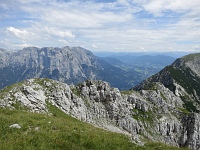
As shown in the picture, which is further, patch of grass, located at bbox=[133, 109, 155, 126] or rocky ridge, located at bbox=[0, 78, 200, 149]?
patch of grass, located at bbox=[133, 109, 155, 126]

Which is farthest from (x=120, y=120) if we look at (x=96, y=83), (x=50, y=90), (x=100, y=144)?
(x=100, y=144)

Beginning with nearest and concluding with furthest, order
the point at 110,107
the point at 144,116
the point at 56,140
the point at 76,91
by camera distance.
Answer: the point at 56,140, the point at 76,91, the point at 110,107, the point at 144,116

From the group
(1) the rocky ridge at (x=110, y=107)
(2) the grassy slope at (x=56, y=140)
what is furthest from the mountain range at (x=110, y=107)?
(2) the grassy slope at (x=56, y=140)

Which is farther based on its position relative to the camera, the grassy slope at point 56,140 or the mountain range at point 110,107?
the mountain range at point 110,107

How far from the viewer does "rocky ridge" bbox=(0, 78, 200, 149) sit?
52.9 meters

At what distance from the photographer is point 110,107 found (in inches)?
3310

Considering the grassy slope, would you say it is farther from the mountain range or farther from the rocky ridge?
the rocky ridge

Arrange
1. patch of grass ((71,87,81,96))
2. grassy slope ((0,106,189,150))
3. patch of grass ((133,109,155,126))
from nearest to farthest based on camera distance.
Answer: grassy slope ((0,106,189,150))
patch of grass ((71,87,81,96))
patch of grass ((133,109,155,126))

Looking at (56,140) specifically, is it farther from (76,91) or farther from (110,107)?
(110,107)

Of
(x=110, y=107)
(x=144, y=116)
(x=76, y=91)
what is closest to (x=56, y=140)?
(x=76, y=91)

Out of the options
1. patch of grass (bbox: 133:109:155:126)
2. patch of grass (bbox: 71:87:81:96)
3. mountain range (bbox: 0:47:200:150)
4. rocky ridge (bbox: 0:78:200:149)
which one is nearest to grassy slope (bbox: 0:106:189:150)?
mountain range (bbox: 0:47:200:150)

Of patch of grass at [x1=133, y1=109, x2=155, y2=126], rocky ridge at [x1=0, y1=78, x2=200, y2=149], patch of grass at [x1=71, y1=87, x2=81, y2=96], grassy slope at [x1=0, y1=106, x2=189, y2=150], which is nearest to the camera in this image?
grassy slope at [x1=0, y1=106, x2=189, y2=150]

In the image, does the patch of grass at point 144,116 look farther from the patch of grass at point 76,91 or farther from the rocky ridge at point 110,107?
the patch of grass at point 76,91

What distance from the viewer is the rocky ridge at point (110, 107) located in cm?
5294
